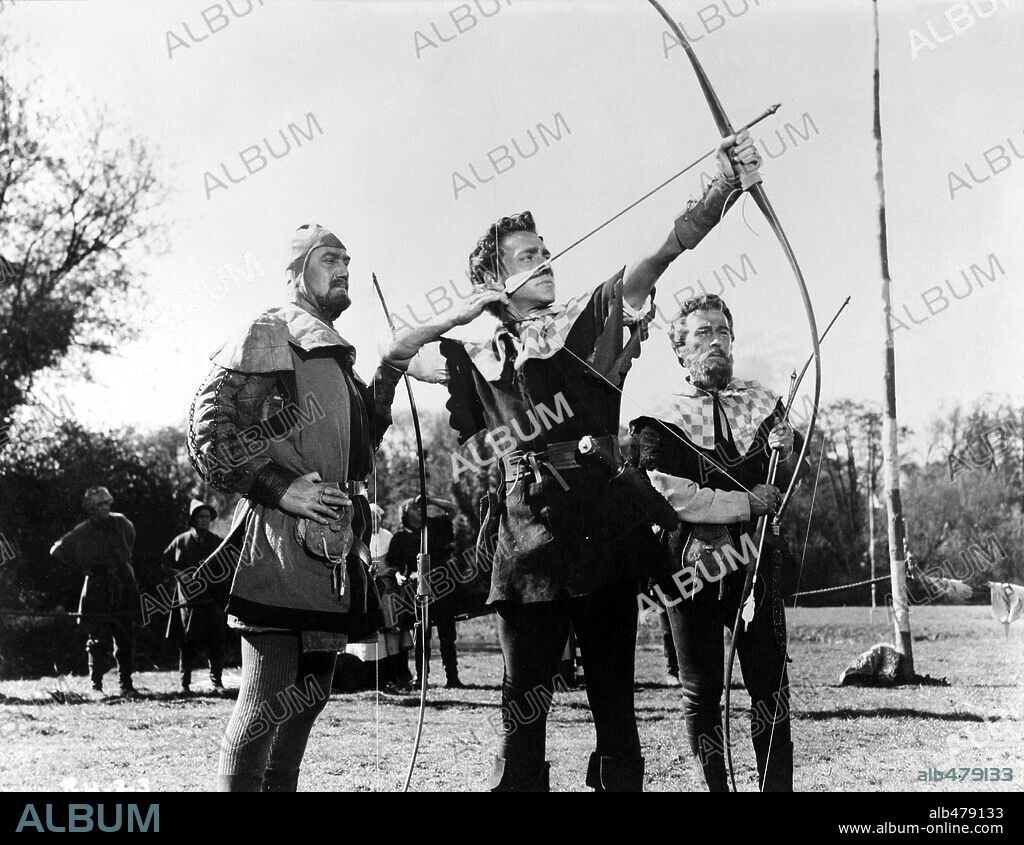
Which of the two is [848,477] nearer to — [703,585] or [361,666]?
[703,585]

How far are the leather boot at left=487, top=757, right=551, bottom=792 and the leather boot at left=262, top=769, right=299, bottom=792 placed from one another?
55cm

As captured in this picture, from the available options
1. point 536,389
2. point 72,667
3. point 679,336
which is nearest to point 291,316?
point 536,389

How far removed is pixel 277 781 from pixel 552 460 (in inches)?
41.9

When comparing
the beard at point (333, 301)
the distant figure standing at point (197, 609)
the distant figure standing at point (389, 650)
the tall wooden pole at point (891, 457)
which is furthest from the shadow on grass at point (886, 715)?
the distant figure standing at point (197, 609)

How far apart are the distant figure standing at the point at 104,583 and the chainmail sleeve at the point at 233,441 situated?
4662mm

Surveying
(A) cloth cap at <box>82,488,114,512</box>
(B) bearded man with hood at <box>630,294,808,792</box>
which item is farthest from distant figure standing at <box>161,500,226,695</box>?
(B) bearded man with hood at <box>630,294,808,792</box>

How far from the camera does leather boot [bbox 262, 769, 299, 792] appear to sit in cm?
238

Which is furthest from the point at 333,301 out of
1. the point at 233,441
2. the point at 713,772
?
the point at 713,772

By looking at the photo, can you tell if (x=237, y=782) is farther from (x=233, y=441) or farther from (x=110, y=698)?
(x=110, y=698)

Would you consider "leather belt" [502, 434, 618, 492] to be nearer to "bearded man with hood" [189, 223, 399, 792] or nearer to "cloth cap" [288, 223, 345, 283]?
"bearded man with hood" [189, 223, 399, 792]

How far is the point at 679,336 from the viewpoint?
3449mm

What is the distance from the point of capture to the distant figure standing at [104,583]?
6.86 m

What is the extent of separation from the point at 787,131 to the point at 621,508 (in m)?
1.96

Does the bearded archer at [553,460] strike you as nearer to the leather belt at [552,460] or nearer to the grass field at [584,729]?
the leather belt at [552,460]
